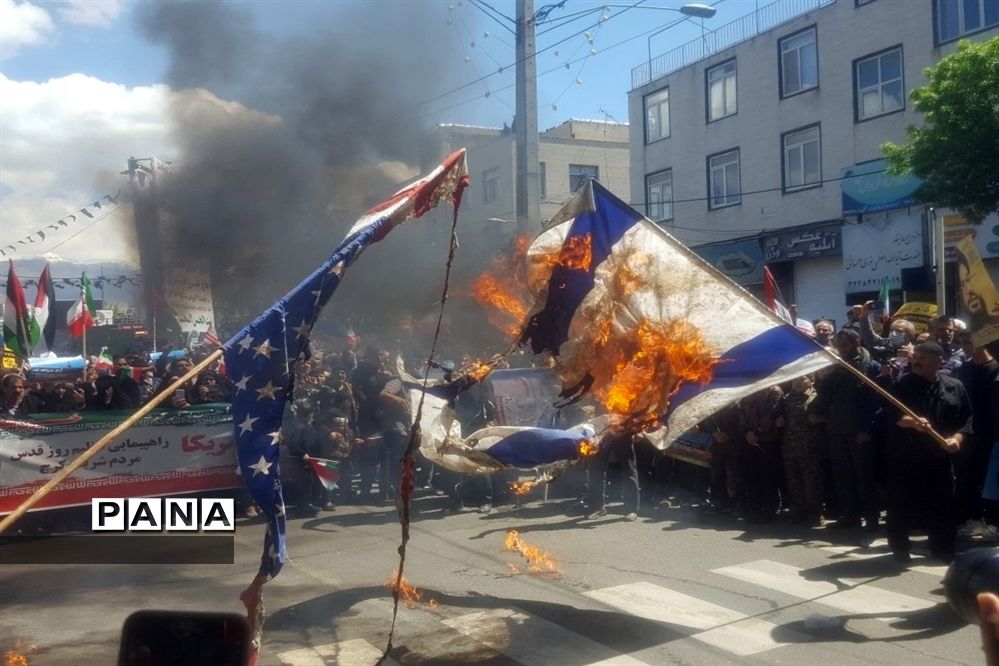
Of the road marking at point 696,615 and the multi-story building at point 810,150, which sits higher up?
the multi-story building at point 810,150

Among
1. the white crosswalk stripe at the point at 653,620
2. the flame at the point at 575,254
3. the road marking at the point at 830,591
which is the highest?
the flame at the point at 575,254

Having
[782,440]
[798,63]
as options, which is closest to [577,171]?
[798,63]

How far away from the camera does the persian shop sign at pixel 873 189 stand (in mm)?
19250

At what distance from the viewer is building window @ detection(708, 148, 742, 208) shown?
2412 centimetres

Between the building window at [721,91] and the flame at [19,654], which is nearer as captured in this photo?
the flame at [19,654]

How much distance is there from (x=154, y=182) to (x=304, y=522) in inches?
315

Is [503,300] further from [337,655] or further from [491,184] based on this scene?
[491,184]

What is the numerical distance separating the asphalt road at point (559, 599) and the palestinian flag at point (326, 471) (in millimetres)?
1221

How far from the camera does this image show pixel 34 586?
7156mm

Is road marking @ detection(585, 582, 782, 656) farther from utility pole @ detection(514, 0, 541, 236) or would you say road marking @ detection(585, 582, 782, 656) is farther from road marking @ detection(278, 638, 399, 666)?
utility pole @ detection(514, 0, 541, 236)

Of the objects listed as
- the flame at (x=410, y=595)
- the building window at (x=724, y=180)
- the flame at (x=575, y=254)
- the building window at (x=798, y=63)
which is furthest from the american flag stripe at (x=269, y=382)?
the building window at (x=724, y=180)

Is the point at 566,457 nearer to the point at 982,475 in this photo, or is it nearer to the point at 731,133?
the point at 982,475

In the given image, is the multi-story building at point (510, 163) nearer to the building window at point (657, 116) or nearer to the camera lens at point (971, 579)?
the building window at point (657, 116)

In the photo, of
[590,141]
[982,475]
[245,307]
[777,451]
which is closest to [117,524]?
[777,451]
